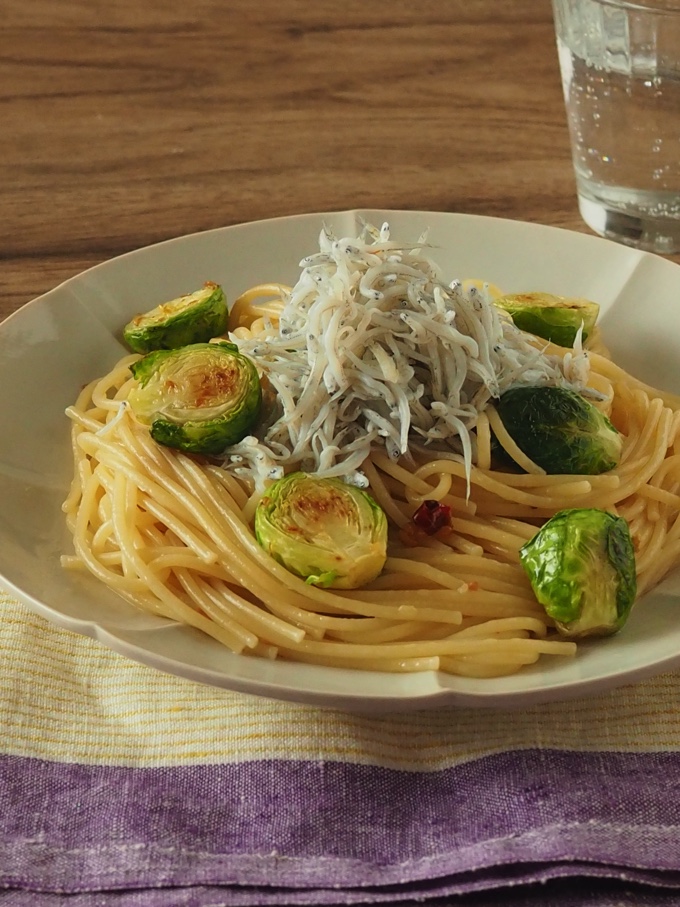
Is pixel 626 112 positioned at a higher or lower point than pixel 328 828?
higher

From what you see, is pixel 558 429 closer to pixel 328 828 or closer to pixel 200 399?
pixel 200 399

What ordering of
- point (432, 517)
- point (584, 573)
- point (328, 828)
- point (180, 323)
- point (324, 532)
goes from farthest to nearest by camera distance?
1. point (180, 323)
2. point (432, 517)
3. point (324, 532)
4. point (584, 573)
5. point (328, 828)

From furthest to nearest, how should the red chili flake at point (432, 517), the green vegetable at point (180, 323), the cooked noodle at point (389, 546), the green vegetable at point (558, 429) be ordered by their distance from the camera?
the green vegetable at point (180, 323), the green vegetable at point (558, 429), the red chili flake at point (432, 517), the cooked noodle at point (389, 546)

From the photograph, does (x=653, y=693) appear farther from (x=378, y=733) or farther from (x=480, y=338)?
(x=480, y=338)

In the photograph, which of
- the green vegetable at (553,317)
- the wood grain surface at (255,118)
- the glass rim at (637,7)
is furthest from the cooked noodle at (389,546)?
the glass rim at (637,7)

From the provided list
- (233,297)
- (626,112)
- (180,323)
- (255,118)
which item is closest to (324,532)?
(180,323)


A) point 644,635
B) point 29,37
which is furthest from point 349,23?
point 644,635

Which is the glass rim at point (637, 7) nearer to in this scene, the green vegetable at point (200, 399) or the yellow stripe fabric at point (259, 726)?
the green vegetable at point (200, 399)
